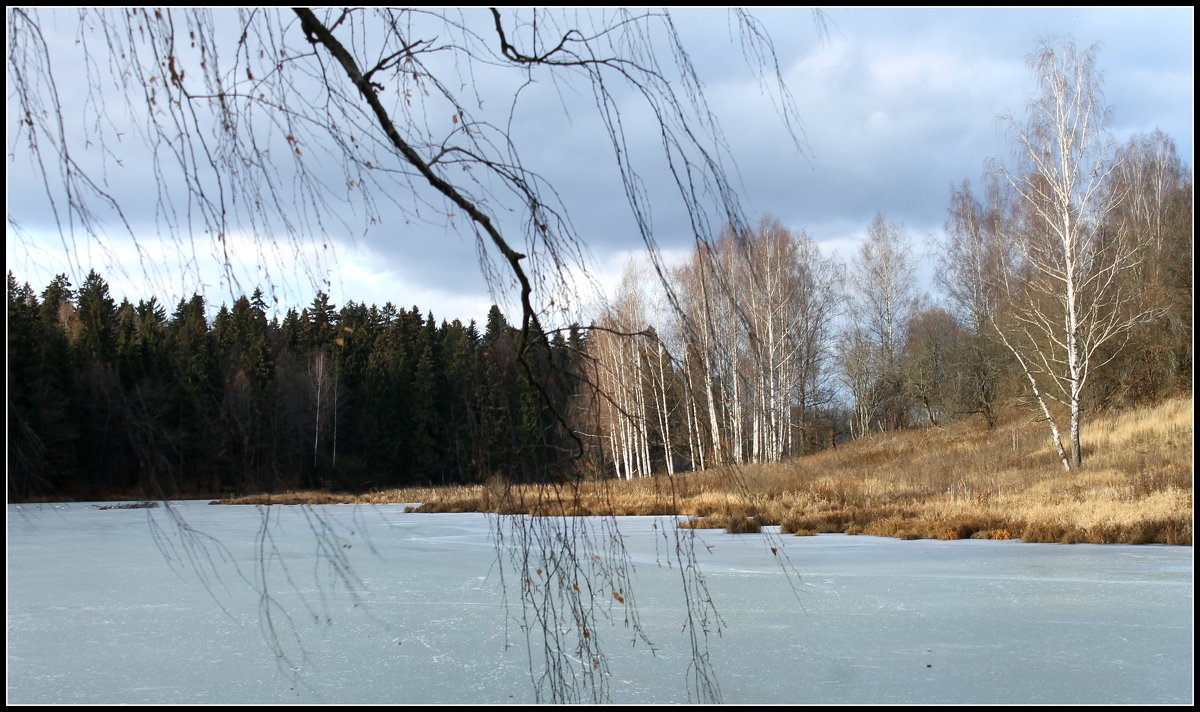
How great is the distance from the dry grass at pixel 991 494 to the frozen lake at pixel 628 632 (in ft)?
2.54

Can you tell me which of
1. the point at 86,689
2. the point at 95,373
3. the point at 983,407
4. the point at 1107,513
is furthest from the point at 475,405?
the point at 983,407

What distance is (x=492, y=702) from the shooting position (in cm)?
291

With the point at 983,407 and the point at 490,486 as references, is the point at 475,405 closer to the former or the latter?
the point at 490,486

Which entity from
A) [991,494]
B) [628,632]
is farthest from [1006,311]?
[628,632]

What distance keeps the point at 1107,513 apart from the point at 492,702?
844 centimetres

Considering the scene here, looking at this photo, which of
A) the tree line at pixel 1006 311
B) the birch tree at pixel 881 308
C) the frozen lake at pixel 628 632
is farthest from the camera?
the birch tree at pixel 881 308

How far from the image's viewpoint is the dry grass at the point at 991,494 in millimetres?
8656

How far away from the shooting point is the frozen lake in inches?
120

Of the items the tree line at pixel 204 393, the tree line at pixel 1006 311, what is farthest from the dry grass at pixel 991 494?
the tree line at pixel 204 393

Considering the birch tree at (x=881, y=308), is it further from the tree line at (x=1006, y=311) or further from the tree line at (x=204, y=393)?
the tree line at (x=204, y=393)

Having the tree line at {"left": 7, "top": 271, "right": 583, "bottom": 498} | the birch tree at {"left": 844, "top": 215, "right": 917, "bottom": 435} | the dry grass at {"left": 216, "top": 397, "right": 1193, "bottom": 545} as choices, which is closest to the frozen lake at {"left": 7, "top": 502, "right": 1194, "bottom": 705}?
the tree line at {"left": 7, "top": 271, "right": 583, "bottom": 498}

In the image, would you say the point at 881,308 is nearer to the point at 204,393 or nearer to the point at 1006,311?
the point at 1006,311

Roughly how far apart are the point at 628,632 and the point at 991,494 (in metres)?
9.35

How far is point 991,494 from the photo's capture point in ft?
38.4
